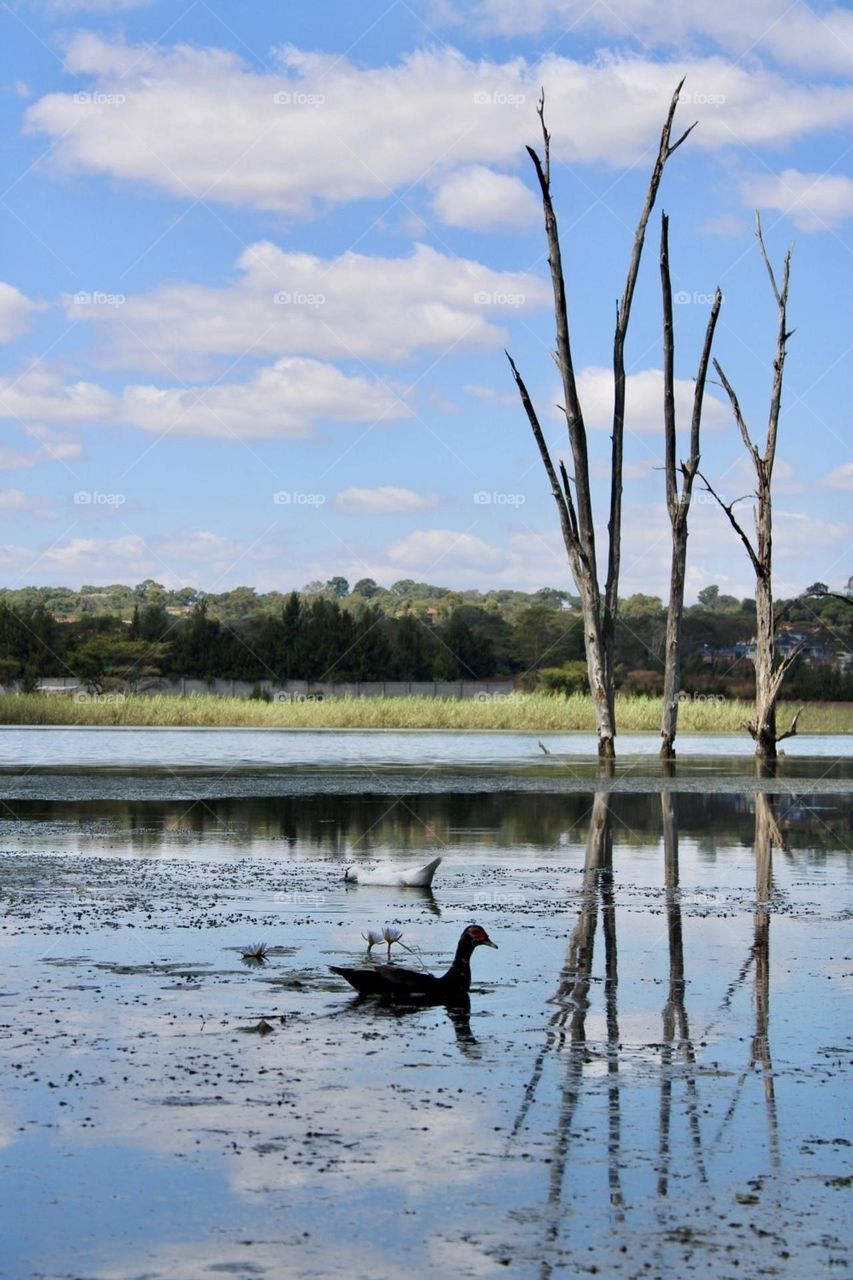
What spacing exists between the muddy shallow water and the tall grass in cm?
3994

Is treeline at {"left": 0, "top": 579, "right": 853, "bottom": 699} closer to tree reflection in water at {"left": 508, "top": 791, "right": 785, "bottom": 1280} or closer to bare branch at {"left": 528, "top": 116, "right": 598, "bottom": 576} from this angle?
bare branch at {"left": 528, "top": 116, "right": 598, "bottom": 576}

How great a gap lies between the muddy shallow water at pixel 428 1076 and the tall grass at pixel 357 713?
39.9 meters

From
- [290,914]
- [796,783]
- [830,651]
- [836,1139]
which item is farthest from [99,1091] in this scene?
[830,651]

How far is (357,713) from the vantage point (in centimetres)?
5838

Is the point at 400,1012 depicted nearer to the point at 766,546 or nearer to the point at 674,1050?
the point at 674,1050

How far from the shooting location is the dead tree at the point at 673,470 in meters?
37.1

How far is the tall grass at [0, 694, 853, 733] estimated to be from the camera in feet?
183

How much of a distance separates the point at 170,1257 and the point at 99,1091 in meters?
1.92

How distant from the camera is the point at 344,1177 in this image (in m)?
5.90

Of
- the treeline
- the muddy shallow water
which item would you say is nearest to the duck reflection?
the muddy shallow water

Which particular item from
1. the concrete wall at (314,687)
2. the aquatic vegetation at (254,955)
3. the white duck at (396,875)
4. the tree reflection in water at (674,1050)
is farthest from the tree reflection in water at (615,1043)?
the concrete wall at (314,687)

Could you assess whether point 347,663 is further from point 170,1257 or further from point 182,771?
point 170,1257

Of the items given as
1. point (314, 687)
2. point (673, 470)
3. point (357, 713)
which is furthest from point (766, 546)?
point (314, 687)

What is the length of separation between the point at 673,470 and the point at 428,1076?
1221 inches
